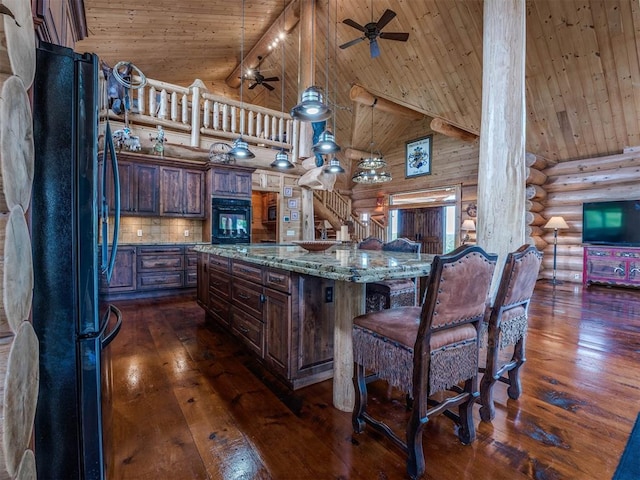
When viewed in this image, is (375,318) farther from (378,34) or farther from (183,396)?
(378,34)

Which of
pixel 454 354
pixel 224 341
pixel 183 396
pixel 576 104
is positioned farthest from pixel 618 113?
pixel 183 396

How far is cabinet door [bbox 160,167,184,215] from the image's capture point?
5406mm

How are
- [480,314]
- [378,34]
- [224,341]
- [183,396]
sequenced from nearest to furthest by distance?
[480,314] < [183,396] < [224,341] < [378,34]

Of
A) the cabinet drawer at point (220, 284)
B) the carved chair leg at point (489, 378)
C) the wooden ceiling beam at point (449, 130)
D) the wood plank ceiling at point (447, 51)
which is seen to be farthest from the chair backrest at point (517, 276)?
the wooden ceiling beam at point (449, 130)

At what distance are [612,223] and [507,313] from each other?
632 cm

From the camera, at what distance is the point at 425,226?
400 inches

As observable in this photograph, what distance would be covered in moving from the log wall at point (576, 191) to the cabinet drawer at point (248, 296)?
290 inches

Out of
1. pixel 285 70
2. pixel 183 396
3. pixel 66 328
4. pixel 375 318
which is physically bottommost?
pixel 183 396

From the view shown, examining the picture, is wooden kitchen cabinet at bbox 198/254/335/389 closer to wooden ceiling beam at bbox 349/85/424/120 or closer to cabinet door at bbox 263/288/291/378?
cabinet door at bbox 263/288/291/378

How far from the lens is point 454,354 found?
57.4 inches

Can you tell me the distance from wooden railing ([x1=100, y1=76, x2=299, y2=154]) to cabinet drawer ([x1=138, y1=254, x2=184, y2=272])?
223cm

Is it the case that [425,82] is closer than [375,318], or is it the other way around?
[375,318]

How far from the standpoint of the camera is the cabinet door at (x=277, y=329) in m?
2.05

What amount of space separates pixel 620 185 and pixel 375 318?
7.34m
